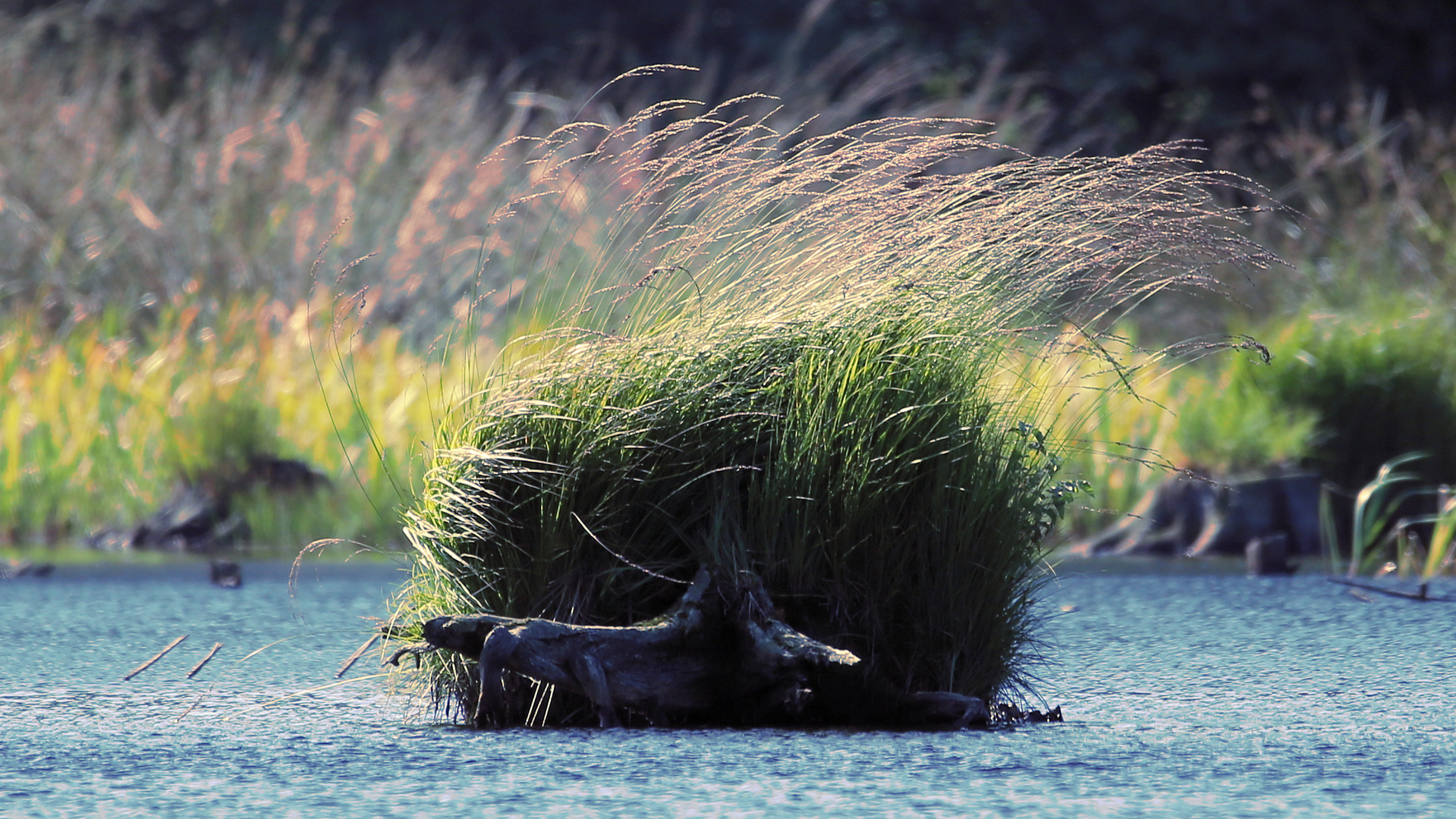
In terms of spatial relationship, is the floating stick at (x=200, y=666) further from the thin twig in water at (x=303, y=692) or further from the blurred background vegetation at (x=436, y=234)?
the blurred background vegetation at (x=436, y=234)

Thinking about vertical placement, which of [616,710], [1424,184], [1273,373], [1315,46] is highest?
[1315,46]

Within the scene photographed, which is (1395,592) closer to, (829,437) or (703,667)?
(829,437)

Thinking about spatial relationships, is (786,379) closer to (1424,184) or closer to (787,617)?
(787,617)

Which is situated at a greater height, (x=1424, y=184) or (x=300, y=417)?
(x=1424, y=184)

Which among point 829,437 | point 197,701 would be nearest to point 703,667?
point 829,437

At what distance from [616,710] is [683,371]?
2.33ft

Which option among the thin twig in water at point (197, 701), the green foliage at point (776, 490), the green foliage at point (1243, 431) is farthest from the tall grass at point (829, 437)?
the green foliage at point (1243, 431)

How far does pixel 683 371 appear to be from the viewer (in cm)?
387

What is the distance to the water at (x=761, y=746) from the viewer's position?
313 centimetres

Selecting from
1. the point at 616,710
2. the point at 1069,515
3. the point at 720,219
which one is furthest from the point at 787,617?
the point at 1069,515

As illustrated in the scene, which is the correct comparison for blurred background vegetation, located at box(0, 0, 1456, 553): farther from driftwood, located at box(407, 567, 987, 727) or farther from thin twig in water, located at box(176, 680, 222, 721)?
thin twig in water, located at box(176, 680, 222, 721)

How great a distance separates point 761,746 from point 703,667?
274 millimetres

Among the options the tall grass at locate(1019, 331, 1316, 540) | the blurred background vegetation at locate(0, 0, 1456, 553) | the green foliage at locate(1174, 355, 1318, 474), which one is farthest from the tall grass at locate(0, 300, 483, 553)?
the green foliage at locate(1174, 355, 1318, 474)

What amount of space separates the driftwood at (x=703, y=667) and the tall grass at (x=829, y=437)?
0.26 ft
